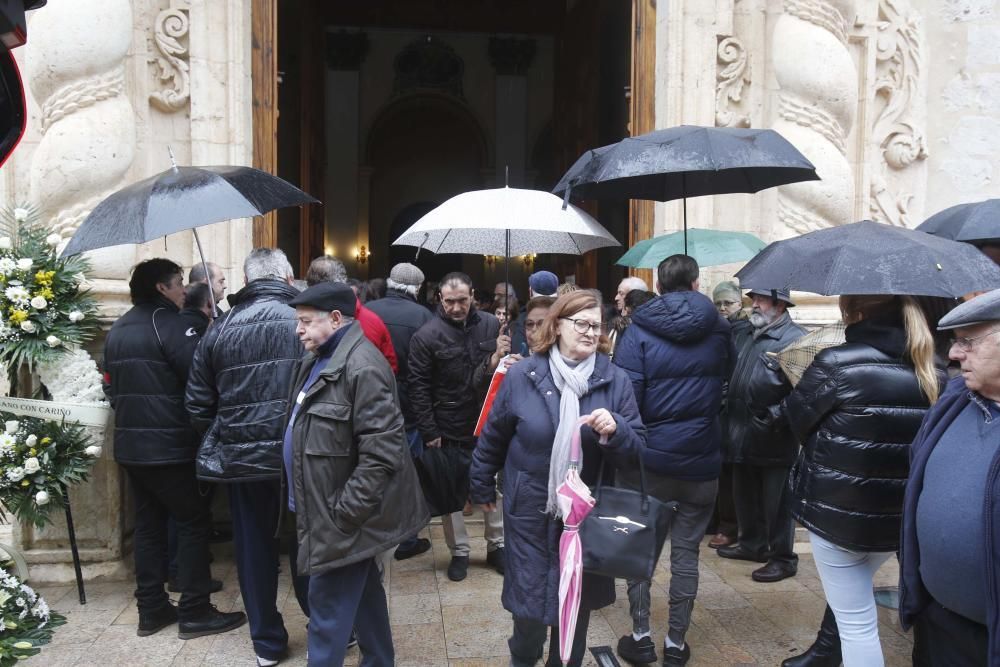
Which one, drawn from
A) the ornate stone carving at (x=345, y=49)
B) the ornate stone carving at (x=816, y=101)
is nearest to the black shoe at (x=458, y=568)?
the ornate stone carving at (x=816, y=101)

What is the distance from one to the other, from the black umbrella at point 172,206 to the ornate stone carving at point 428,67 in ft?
51.4

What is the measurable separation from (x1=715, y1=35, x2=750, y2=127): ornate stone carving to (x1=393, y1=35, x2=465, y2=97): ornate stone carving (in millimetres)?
13335

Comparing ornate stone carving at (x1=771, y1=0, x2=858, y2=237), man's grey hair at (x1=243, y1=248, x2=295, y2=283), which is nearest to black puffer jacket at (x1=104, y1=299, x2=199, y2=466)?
man's grey hair at (x1=243, y1=248, x2=295, y2=283)

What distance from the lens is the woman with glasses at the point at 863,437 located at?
3.09m

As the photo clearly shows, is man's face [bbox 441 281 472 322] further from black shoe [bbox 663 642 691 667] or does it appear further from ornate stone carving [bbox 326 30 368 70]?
ornate stone carving [bbox 326 30 368 70]

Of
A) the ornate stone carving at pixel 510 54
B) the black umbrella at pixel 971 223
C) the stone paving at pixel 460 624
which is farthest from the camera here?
the ornate stone carving at pixel 510 54

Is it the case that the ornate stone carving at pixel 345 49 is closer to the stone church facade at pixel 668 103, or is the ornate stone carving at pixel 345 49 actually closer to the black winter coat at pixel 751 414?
the stone church facade at pixel 668 103

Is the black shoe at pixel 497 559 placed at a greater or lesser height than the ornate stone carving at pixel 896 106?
lesser

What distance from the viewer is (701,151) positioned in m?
3.86

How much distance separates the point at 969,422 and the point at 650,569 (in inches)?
47.5

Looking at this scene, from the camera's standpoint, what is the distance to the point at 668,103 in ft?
21.5

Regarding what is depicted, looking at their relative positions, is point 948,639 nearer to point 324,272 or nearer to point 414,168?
point 324,272

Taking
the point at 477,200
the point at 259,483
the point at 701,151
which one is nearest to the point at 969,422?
the point at 701,151

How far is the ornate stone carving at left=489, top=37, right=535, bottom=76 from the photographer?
1888 cm
